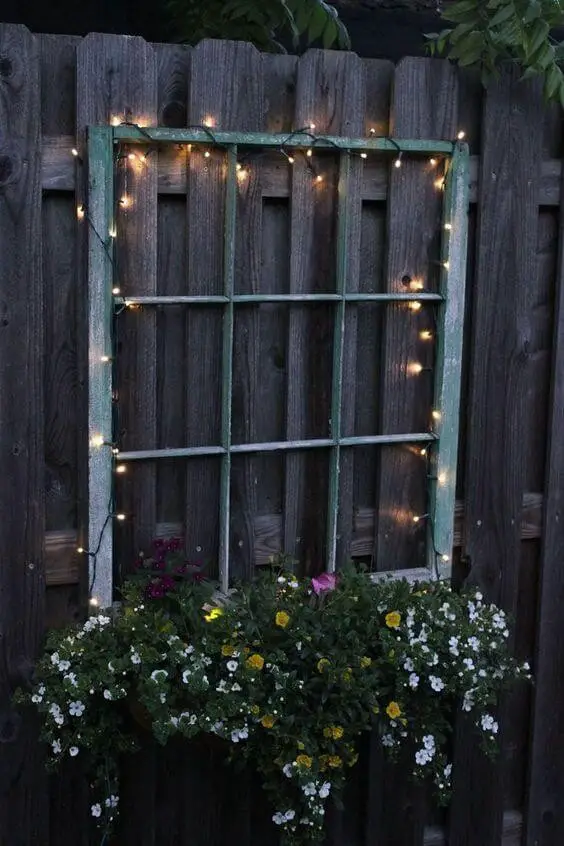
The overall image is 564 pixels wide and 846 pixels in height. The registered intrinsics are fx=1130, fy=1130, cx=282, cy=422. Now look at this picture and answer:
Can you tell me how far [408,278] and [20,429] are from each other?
3.88ft

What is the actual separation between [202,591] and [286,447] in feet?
1.54

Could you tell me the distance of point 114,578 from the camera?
3.05 meters

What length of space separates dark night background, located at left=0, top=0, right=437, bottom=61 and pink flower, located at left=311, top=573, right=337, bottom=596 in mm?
2193

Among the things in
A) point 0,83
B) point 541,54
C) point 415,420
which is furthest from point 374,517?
point 0,83

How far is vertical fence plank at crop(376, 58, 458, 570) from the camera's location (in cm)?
320

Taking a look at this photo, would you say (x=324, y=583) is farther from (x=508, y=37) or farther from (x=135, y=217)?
(x=508, y=37)

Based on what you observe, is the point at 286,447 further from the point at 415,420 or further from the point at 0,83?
the point at 0,83

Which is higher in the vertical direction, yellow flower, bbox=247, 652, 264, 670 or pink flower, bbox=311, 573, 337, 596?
pink flower, bbox=311, 573, 337, 596

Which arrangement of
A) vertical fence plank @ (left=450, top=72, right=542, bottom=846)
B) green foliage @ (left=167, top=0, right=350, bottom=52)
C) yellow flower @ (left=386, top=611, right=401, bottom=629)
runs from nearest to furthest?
yellow flower @ (left=386, top=611, right=401, bottom=629)
vertical fence plank @ (left=450, top=72, right=542, bottom=846)
green foliage @ (left=167, top=0, right=350, bottom=52)

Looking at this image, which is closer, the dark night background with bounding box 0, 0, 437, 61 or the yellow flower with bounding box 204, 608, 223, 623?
the yellow flower with bounding box 204, 608, 223, 623

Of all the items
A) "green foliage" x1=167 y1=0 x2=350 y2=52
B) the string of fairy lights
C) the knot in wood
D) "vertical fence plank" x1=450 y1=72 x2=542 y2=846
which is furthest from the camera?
"green foliage" x1=167 y1=0 x2=350 y2=52

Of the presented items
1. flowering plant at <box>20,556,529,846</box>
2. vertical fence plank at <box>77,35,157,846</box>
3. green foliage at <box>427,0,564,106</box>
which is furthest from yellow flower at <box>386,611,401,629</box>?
green foliage at <box>427,0,564,106</box>

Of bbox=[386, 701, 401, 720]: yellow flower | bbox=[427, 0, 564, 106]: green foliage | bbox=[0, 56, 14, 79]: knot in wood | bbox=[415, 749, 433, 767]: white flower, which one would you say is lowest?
bbox=[415, 749, 433, 767]: white flower

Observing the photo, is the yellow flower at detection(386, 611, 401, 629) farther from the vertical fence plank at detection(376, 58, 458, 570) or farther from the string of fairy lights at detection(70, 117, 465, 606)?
the string of fairy lights at detection(70, 117, 465, 606)
